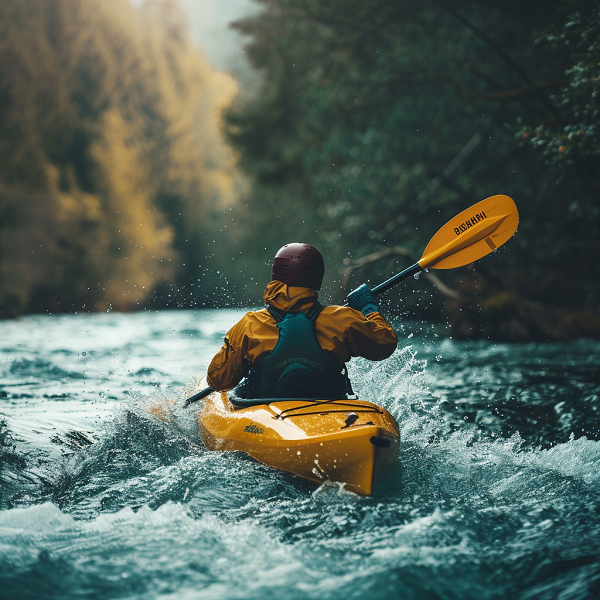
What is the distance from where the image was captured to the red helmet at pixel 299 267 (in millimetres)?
3469

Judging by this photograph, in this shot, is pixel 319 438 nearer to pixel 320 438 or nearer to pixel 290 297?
pixel 320 438

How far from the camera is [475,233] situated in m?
4.50

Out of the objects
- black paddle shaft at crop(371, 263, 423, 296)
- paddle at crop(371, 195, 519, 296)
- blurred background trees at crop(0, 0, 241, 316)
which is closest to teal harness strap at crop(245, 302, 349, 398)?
black paddle shaft at crop(371, 263, 423, 296)

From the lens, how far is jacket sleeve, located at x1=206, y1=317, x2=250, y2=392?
3.46 m

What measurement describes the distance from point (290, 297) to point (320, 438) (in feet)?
2.71

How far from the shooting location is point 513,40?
10547 mm

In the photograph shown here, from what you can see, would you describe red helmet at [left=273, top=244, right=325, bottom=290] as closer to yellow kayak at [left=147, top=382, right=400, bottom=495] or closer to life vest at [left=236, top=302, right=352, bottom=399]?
life vest at [left=236, top=302, right=352, bottom=399]

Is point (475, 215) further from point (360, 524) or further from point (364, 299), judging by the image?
point (360, 524)

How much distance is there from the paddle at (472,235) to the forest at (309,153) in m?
1.28

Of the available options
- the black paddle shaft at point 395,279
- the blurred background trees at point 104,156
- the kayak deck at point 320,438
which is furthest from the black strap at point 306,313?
the blurred background trees at point 104,156

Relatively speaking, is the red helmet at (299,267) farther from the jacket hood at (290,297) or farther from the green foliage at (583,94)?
the green foliage at (583,94)

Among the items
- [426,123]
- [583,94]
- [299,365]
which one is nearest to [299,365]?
[299,365]

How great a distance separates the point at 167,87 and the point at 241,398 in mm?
26477

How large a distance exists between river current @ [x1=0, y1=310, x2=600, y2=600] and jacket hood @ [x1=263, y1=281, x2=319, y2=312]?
0.85 metres
